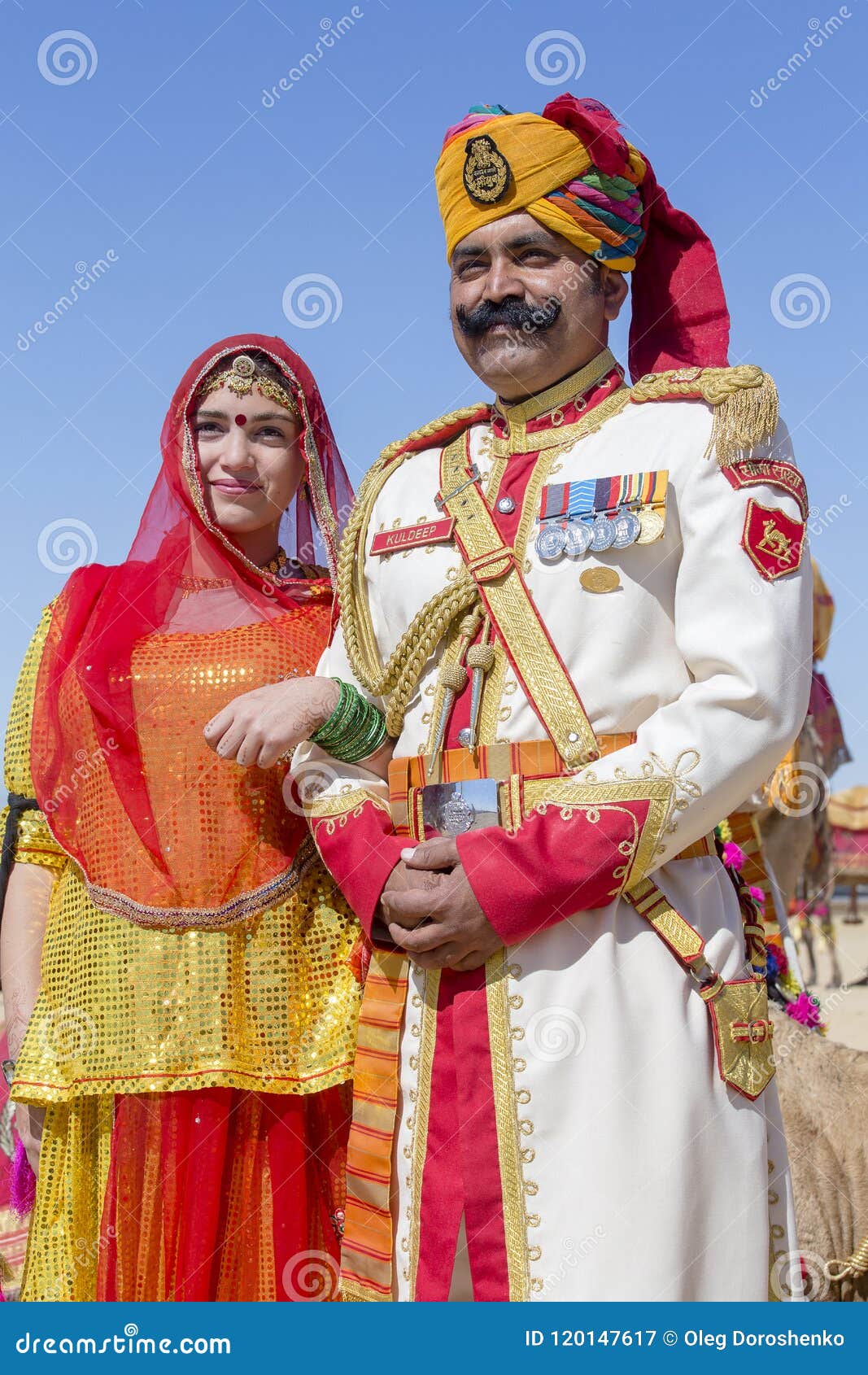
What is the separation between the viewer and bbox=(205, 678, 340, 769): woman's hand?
10.3 ft

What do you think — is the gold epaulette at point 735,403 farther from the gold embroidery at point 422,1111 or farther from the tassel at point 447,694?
the gold embroidery at point 422,1111

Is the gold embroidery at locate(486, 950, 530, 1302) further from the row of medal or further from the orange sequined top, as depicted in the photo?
the row of medal

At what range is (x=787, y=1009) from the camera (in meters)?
4.82

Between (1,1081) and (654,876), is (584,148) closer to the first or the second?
(654,876)

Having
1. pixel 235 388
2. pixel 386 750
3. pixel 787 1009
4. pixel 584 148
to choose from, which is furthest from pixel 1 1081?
pixel 584 148

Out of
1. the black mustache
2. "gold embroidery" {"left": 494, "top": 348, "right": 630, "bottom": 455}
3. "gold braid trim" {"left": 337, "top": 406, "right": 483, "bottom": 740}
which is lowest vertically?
"gold braid trim" {"left": 337, "top": 406, "right": 483, "bottom": 740}

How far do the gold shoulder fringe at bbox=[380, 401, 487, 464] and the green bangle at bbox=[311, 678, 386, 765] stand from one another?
612mm

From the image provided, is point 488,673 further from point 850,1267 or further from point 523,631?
point 850,1267

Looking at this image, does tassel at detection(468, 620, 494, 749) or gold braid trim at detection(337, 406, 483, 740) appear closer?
tassel at detection(468, 620, 494, 749)

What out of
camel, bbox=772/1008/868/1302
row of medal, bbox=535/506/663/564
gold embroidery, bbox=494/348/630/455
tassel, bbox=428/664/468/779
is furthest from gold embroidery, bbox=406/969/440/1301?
camel, bbox=772/1008/868/1302

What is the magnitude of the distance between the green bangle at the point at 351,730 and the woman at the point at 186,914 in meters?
0.02

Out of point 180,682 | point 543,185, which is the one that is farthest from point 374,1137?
point 543,185

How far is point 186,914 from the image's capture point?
3.48m

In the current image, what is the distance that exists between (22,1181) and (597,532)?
2.33m
